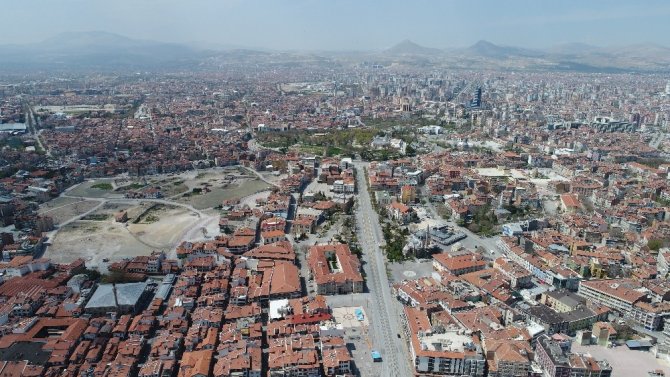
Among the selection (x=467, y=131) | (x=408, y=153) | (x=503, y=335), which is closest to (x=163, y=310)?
(x=503, y=335)

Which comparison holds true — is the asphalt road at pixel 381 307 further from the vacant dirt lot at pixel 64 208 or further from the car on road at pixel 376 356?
the vacant dirt lot at pixel 64 208

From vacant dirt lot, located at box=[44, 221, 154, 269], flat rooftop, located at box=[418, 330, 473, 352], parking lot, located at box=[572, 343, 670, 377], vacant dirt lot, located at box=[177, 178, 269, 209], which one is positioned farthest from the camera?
vacant dirt lot, located at box=[177, 178, 269, 209]

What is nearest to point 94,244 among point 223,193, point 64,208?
point 64,208

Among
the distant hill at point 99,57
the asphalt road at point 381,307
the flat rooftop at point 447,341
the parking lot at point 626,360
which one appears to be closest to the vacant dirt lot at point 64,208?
the asphalt road at point 381,307

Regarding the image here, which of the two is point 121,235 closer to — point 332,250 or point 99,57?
point 332,250

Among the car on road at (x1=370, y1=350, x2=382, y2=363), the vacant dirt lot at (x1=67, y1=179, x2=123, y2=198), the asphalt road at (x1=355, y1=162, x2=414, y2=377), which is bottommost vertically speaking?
the vacant dirt lot at (x1=67, y1=179, x2=123, y2=198)

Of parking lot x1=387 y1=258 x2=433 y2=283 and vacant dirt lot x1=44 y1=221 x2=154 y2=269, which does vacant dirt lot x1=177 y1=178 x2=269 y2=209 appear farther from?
parking lot x1=387 y1=258 x2=433 y2=283

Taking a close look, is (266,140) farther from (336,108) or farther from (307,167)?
(336,108)

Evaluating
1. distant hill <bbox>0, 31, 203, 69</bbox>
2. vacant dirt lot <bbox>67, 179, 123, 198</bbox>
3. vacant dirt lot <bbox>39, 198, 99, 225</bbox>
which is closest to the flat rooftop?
vacant dirt lot <bbox>39, 198, 99, 225</bbox>
